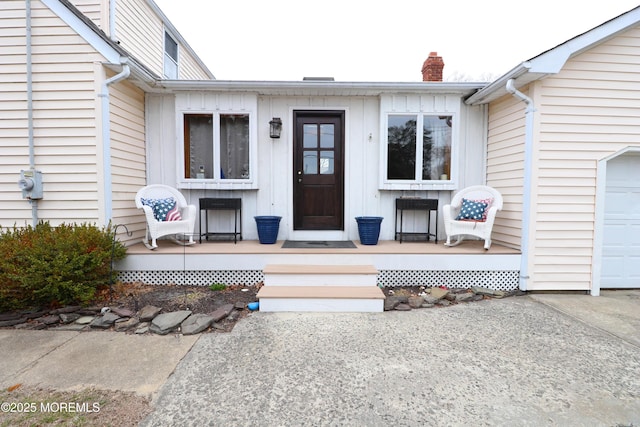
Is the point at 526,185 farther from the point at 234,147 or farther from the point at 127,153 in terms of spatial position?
the point at 127,153

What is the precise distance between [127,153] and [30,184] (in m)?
1.10

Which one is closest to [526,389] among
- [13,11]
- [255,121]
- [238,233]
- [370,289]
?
[370,289]

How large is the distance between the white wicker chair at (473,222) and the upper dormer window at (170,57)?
21.9ft

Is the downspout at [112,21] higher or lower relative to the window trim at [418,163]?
higher

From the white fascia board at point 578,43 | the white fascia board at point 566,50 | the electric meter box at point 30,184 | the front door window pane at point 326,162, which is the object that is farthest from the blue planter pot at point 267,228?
the white fascia board at point 578,43

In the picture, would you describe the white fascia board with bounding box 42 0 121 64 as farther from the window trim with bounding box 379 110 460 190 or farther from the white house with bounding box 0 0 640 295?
the window trim with bounding box 379 110 460 190

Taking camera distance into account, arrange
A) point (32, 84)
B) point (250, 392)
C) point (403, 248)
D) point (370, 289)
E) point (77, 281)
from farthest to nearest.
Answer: point (403, 248), point (32, 84), point (370, 289), point (77, 281), point (250, 392)

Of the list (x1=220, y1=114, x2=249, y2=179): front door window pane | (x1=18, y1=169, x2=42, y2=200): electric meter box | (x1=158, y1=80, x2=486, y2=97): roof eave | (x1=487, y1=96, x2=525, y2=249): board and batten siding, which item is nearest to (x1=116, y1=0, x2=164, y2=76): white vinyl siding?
(x1=158, y1=80, x2=486, y2=97): roof eave

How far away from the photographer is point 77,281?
3.08m

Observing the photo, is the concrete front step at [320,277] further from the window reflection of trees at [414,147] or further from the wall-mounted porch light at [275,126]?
the wall-mounted porch light at [275,126]

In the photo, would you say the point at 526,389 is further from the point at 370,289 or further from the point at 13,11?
the point at 13,11

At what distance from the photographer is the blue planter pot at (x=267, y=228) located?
4281mm

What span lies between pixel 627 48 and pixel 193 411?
19.4ft

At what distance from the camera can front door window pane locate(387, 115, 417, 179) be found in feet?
15.5
